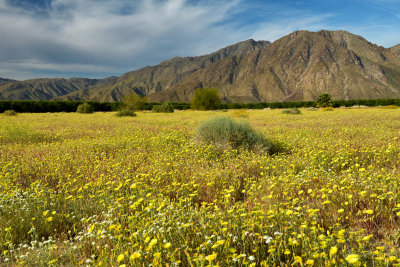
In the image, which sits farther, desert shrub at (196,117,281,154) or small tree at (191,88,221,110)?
small tree at (191,88,221,110)

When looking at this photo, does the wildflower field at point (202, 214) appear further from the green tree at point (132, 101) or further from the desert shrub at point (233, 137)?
the green tree at point (132, 101)

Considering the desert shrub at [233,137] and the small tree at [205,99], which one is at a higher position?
the small tree at [205,99]

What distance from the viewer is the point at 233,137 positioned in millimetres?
7574

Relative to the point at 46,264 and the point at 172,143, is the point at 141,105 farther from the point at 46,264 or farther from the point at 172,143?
the point at 46,264

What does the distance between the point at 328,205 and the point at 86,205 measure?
3.70 meters

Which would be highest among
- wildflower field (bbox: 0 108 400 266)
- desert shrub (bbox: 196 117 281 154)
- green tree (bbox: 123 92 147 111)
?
green tree (bbox: 123 92 147 111)

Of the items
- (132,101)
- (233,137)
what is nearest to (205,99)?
(132,101)

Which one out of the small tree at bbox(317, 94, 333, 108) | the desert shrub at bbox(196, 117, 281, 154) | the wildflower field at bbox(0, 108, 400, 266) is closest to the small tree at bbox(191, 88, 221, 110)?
the small tree at bbox(317, 94, 333, 108)

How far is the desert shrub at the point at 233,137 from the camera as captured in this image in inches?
285

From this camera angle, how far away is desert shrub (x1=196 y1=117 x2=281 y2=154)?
23.7 ft

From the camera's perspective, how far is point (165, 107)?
4116 cm

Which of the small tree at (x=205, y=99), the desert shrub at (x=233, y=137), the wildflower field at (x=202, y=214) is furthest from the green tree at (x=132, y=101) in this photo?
the desert shrub at (x=233, y=137)

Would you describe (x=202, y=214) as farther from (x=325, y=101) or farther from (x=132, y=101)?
(x=325, y=101)

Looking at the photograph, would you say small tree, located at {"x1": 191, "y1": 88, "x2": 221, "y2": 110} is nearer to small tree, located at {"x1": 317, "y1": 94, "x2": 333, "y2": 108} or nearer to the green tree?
the green tree
